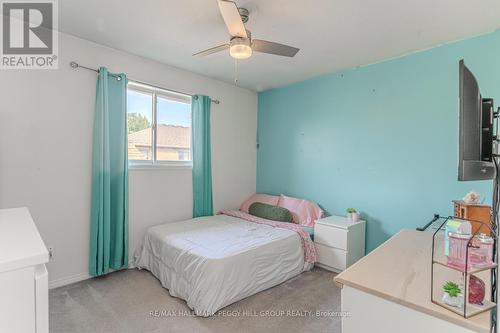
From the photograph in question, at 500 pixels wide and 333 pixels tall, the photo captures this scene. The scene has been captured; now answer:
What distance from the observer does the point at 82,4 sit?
208 centimetres

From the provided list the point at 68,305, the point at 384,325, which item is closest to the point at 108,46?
the point at 68,305

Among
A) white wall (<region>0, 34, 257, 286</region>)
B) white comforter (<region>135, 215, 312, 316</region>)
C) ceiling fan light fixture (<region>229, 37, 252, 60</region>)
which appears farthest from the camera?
white wall (<region>0, 34, 257, 286</region>)

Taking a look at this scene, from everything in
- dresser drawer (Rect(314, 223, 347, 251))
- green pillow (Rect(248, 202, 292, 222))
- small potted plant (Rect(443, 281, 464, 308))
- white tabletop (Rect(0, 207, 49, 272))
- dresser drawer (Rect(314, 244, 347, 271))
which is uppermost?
white tabletop (Rect(0, 207, 49, 272))

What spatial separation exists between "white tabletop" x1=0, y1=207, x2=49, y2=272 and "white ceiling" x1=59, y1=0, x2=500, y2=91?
182 centimetres

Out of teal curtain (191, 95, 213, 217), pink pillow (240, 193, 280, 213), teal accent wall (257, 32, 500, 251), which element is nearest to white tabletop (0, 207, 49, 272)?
teal curtain (191, 95, 213, 217)

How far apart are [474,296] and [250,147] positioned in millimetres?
3772

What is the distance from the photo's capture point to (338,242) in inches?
118

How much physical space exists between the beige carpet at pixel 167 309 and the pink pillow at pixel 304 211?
2.99 feet

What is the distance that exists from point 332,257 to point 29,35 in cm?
399

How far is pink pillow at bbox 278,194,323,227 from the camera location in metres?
3.54

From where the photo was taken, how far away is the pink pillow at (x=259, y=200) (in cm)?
404

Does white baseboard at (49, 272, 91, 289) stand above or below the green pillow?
below

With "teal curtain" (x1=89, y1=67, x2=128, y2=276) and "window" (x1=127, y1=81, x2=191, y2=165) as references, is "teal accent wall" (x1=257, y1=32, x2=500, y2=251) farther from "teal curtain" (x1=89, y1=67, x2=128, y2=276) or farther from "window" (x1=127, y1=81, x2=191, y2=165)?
"teal curtain" (x1=89, y1=67, x2=128, y2=276)

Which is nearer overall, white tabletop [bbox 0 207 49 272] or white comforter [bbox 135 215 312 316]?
white tabletop [bbox 0 207 49 272]
